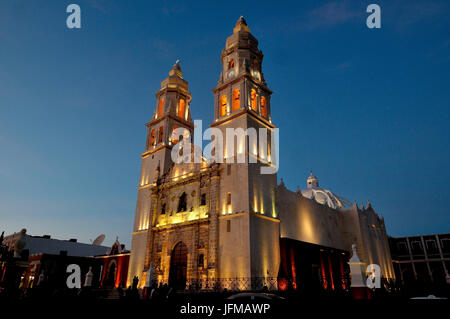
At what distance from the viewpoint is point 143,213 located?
36.2m

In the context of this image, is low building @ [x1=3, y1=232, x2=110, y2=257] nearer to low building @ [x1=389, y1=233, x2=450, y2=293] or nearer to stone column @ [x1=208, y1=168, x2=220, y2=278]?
stone column @ [x1=208, y1=168, x2=220, y2=278]

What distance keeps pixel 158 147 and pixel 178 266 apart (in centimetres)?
1518

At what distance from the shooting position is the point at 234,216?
2650 centimetres

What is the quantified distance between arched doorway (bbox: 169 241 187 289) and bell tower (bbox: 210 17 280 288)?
16.7 feet

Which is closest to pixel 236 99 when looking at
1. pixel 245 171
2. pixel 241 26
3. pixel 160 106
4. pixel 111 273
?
pixel 245 171

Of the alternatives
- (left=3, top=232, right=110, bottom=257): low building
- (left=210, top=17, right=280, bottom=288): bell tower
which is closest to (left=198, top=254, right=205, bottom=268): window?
(left=210, top=17, right=280, bottom=288): bell tower

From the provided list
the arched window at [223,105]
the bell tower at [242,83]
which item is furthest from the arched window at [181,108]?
the arched window at [223,105]

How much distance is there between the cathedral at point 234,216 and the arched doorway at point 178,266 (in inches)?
3.7

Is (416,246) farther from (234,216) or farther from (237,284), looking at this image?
(237,284)

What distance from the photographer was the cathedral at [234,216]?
2580 cm

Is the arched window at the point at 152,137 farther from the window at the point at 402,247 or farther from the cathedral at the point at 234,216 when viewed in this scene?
the window at the point at 402,247
